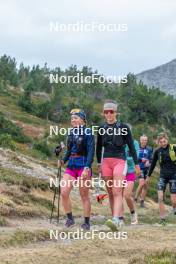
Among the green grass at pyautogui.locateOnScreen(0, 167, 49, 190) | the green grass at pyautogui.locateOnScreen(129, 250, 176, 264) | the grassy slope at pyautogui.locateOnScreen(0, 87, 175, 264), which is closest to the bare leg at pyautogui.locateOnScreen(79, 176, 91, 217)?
the grassy slope at pyautogui.locateOnScreen(0, 87, 175, 264)

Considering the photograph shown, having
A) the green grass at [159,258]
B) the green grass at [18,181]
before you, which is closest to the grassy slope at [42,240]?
the green grass at [159,258]

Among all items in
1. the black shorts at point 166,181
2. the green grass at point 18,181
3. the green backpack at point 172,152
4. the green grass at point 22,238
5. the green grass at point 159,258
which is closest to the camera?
the green grass at point 159,258

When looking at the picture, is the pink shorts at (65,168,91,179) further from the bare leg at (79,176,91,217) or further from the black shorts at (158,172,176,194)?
Answer: the black shorts at (158,172,176,194)

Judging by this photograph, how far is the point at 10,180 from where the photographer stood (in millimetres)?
16203

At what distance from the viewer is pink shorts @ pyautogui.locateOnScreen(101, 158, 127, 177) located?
Result: 10227 millimetres

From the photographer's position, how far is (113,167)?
33.9 ft

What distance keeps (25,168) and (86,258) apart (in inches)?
567

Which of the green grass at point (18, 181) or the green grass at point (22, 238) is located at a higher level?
the green grass at point (18, 181)

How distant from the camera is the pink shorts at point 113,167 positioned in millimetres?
10227

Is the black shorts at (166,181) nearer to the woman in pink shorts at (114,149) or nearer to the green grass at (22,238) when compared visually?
the woman in pink shorts at (114,149)

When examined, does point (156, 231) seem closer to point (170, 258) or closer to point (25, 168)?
point (170, 258)

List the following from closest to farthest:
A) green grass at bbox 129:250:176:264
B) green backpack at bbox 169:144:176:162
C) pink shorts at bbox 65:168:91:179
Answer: green grass at bbox 129:250:176:264
pink shorts at bbox 65:168:91:179
green backpack at bbox 169:144:176:162

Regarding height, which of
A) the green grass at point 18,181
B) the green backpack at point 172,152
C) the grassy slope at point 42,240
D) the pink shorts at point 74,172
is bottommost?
the grassy slope at point 42,240

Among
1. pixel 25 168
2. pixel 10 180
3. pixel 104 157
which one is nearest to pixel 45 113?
pixel 25 168
